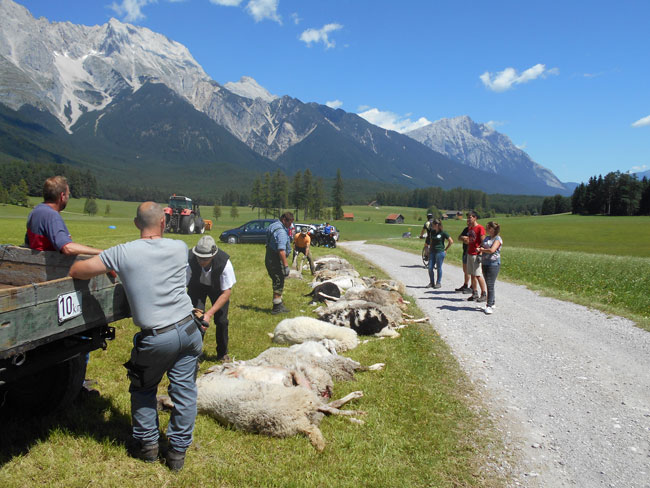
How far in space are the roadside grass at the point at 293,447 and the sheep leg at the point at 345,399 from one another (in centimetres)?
9

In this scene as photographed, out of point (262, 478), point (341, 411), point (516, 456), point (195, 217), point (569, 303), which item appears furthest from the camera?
point (195, 217)

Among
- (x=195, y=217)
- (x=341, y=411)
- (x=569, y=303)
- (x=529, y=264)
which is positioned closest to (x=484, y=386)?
(x=341, y=411)

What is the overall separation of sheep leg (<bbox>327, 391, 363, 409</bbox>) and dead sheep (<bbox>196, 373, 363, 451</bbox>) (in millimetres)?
154

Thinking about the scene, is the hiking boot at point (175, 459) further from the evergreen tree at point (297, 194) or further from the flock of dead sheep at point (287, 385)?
the evergreen tree at point (297, 194)

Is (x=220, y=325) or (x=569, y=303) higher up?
(x=220, y=325)

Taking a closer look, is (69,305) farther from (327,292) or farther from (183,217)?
(183,217)

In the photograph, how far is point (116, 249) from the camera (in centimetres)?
327

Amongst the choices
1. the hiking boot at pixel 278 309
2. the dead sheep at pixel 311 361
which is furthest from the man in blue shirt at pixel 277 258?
the dead sheep at pixel 311 361

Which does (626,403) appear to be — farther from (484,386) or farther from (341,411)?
(341,411)

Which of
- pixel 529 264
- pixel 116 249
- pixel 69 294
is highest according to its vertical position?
pixel 116 249

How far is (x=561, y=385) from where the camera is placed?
19.0 ft

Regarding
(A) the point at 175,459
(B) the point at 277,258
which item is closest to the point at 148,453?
(A) the point at 175,459

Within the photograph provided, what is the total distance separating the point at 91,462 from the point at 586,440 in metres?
5.13

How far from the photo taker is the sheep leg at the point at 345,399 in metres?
4.77
